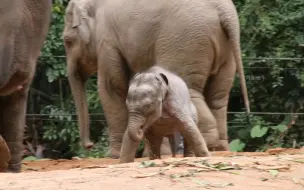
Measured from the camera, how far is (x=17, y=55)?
21.9 ft

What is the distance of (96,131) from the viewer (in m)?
11.6

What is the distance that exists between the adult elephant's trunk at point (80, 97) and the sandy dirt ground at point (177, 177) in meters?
3.67

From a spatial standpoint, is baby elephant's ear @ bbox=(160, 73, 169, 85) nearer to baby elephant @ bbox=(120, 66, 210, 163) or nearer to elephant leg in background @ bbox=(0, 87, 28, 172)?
baby elephant @ bbox=(120, 66, 210, 163)

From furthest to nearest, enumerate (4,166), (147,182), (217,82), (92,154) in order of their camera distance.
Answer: (92,154), (217,82), (4,166), (147,182)

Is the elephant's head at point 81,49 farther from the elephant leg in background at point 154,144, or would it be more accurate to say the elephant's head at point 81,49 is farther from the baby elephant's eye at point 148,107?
the baby elephant's eye at point 148,107

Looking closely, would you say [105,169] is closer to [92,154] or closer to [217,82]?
[217,82]

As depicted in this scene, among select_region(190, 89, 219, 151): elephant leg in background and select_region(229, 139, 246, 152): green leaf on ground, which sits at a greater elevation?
select_region(190, 89, 219, 151): elephant leg in background

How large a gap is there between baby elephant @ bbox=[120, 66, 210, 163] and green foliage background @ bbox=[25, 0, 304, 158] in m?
3.90

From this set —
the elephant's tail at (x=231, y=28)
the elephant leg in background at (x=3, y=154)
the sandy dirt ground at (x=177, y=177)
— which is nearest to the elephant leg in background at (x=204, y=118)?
the elephant's tail at (x=231, y=28)

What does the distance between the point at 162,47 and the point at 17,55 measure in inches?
60.3

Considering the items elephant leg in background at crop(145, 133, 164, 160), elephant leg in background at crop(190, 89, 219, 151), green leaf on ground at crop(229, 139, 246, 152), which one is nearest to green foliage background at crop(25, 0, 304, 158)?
green leaf on ground at crop(229, 139, 246, 152)

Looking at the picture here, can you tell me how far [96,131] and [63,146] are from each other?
544 millimetres

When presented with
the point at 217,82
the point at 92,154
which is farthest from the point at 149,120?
the point at 92,154

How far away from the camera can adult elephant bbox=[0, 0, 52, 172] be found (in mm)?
6531
